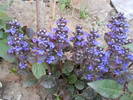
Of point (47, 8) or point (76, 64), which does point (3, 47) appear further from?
point (47, 8)

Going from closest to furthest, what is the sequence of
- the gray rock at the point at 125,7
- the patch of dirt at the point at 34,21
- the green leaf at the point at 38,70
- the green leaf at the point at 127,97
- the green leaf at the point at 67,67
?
the green leaf at the point at 127,97 → the green leaf at the point at 38,70 → the green leaf at the point at 67,67 → the patch of dirt at the point at 34,21 → the gray rock at the point at 125,7

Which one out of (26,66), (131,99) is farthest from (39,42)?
(131,99)

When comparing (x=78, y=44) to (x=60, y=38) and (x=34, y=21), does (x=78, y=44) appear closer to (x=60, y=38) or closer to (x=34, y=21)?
(x=60, y=38)

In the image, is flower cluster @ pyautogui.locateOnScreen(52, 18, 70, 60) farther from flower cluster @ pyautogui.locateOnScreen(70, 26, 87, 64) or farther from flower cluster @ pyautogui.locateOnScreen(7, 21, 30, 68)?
flower cluster @ pyautogui.locateOnScreen(7, 21, 30, 68)

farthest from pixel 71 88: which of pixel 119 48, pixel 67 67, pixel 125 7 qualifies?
pixel 125 7

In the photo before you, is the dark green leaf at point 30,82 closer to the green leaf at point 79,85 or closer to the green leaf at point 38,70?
the green leaf at point 38,70

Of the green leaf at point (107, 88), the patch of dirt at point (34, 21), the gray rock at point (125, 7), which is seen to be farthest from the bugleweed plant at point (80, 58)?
the gray rock at point (125, 7)

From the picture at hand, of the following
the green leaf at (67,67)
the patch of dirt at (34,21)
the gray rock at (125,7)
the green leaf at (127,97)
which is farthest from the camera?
the gray rock at (125,7)
